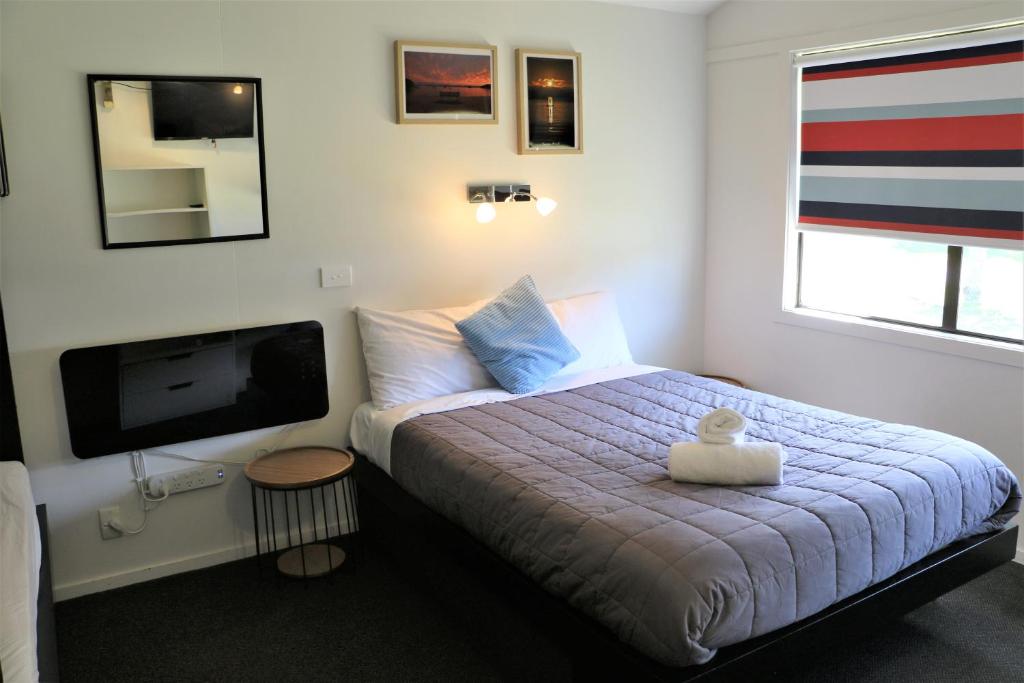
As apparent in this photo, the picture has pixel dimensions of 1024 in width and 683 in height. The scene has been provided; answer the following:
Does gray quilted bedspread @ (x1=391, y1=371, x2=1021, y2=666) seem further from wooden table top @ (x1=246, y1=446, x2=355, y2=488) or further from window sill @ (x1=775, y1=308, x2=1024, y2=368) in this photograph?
window sill @ (x1=775, y1=308, x2=1024, y2=368)

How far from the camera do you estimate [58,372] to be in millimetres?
3197

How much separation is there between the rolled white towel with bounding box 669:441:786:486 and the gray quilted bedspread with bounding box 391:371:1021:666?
0.12ft

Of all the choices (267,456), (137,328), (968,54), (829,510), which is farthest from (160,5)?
(968,54)

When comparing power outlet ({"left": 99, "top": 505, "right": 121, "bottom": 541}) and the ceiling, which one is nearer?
power outlet ({"left": 99, "top": 505, "right": 121, "bottom": 541})

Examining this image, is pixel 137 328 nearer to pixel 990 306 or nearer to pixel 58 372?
pixel 58 372

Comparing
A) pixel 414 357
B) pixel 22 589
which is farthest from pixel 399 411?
pixel 22 589

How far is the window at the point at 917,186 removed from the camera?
134 inches

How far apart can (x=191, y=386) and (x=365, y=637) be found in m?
1.18

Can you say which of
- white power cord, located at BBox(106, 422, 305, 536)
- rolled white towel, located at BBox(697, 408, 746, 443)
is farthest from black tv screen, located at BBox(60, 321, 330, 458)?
rolled white towel, located at BBox(697, 408, 746, 443)

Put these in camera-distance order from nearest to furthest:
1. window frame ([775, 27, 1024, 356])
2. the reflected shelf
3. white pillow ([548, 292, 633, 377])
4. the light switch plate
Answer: the reflected shelf → window frame ([775, 27, 1024, 356]) → the light switch plate → white pillow ([548, 292, 633, 377])

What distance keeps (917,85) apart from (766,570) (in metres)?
2.41

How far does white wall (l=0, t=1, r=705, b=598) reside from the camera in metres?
3.12

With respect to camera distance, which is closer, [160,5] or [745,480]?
[745,480]

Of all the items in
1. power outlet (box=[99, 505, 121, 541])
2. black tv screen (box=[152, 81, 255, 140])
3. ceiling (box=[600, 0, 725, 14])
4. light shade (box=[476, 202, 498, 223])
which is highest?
ceiling (box=[600, 0, 725, 14])
